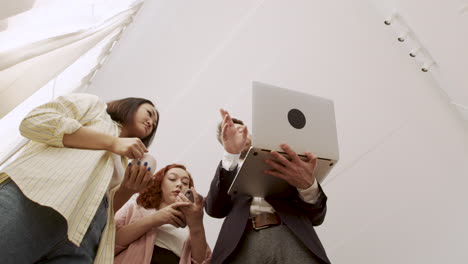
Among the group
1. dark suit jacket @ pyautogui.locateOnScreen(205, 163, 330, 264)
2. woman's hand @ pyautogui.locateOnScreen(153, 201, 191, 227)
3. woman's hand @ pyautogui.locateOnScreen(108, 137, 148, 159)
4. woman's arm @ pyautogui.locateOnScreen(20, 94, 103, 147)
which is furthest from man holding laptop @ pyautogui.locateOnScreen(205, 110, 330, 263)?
woman's arm @ pyautogui.locateOnScreen(20, 94, 103, 147)

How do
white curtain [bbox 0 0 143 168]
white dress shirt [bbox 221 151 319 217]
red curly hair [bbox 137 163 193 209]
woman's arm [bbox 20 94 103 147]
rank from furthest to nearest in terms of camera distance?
red curly hair [bbox 137 163 193 209]
white dress shirt [bbox 221 151 319 217]
white curtain [bbox 0 0 143 168]
woman's arm [bbox 20 94 103 147]

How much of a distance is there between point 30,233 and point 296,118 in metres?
0.77

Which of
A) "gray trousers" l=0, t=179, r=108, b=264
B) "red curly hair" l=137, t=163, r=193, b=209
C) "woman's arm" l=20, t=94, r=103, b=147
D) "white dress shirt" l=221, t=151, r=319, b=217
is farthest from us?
"red curly hair" l=137, t=163, r=193, b=209

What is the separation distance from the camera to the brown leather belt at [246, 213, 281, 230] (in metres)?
1.05

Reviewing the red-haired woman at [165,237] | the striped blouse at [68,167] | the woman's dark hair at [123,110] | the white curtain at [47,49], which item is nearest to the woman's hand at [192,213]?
the red-haired woman at [165,237]

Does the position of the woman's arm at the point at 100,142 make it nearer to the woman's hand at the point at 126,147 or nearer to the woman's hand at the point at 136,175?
the woman's hand at the point at 126,147

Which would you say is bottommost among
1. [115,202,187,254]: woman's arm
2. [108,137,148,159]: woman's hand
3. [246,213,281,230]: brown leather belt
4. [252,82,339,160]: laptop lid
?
[115,202,187,254]: woman's arm

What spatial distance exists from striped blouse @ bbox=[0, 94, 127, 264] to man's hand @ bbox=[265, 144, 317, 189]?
0.49 metres

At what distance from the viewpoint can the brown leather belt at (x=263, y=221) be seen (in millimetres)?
1052

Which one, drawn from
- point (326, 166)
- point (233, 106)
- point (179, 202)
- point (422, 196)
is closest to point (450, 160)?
point (422, 196)

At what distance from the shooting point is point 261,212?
3.66 ft

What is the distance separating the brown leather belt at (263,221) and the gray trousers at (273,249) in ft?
0.05

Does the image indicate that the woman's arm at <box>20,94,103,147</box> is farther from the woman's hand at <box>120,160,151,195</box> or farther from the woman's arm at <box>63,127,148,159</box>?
the woman's hand at <box>120,160,151,195</box>

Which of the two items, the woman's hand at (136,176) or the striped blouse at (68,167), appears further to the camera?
the woman's hand at (136,176)
